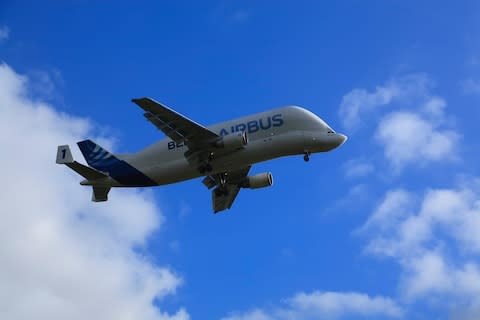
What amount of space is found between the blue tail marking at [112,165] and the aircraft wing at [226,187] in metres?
7.08

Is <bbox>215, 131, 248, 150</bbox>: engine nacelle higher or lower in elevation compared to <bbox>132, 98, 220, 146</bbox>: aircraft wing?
lower

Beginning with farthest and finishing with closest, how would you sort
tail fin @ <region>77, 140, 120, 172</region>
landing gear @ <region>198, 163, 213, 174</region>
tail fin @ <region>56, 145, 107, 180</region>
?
tail fin @ <region>77, 140, 120, 172</region> < tail fin @ <region>56, 145, 107, 180</region> < landing gear @ <region>198, 163, 213, 174</region>

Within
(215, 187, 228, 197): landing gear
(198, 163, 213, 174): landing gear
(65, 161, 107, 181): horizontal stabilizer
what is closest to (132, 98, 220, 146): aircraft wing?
(198, 163, 213, 174): landing gear

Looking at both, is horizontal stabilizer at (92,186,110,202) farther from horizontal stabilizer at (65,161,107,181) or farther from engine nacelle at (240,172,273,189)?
engine nacelle at (240,172,273,189)

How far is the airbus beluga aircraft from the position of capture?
5341cm

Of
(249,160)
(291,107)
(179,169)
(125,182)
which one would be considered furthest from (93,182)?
(291,107)

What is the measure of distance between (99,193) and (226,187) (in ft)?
36.5

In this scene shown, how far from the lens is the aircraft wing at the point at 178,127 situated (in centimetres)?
5225

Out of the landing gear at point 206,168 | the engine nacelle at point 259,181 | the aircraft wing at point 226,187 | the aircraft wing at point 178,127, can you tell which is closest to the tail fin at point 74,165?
the aircraft wing at point 178,127

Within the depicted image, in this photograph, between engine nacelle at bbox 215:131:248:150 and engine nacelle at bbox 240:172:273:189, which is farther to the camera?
engine nacelle at bbox 240:172:273:189

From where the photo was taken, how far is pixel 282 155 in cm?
5481

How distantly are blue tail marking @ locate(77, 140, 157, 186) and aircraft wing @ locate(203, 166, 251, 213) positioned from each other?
23.2ft

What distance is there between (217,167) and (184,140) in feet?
11.2

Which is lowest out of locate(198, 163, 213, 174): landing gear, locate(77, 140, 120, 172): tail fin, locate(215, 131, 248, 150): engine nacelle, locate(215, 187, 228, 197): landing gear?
locate(198, 163, 213, 174): landing gear
